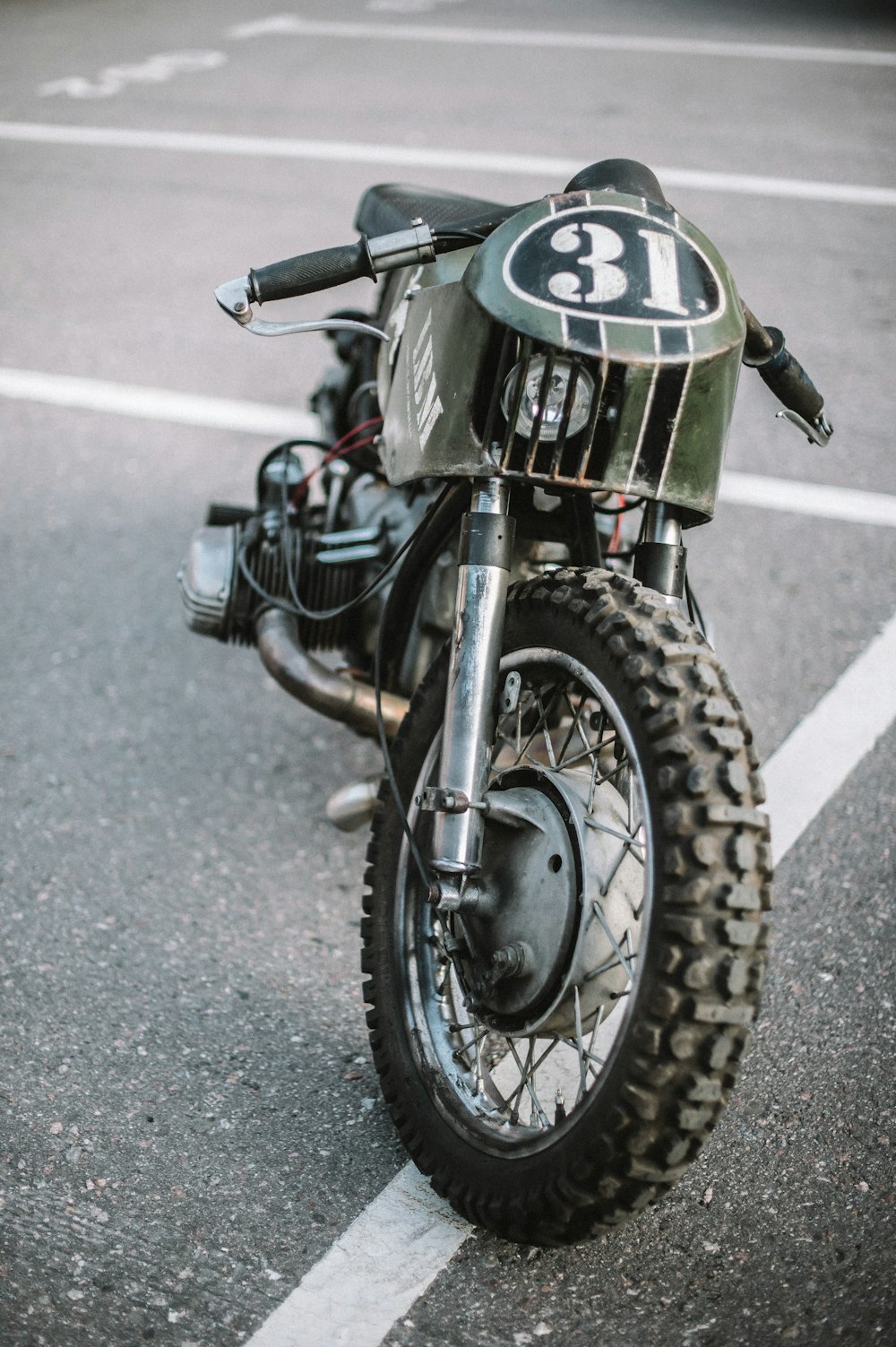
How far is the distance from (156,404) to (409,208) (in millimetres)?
2388

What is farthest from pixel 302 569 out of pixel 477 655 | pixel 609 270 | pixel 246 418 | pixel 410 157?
pixel 410 157

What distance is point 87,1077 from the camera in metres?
2.51

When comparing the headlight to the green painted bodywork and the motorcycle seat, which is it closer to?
the green painted bodywork

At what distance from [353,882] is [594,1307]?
4.12 feet

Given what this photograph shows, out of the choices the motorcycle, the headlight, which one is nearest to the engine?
the motorcycle

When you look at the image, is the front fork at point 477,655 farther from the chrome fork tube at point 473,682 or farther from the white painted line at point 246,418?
the white painted line at point 246,418

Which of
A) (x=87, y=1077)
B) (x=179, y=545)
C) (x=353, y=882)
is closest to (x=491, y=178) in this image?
(x=179, y=545)

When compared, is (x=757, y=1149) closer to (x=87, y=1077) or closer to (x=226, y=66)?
(x=87, y=1077)

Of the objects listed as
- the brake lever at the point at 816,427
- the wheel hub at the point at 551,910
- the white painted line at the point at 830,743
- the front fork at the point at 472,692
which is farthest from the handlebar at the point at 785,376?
the white painted line at the point at 830,743

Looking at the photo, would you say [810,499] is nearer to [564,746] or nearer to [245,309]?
[564,746]

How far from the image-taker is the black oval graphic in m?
2.06

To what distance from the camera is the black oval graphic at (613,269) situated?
2.06m

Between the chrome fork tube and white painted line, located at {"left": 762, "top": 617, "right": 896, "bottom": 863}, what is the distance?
1.25m

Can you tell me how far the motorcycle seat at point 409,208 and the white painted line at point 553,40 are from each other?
28.0ft
